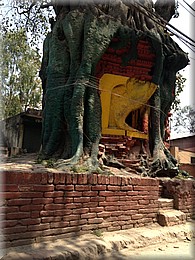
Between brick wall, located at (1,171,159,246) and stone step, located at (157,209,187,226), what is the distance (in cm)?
16

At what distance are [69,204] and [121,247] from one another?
106 cm

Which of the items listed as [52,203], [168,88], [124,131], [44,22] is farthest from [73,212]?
[44,22]

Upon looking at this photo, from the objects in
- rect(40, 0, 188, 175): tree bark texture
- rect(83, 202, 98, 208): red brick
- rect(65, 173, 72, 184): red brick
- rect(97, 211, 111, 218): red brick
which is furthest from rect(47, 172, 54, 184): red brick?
rect(40, 0, 188, 175): tree bark texture

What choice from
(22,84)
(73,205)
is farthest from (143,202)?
(22,84)

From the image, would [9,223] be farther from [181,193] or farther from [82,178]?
[181,193]

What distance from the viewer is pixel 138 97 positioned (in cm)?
822

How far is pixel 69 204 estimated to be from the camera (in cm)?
459

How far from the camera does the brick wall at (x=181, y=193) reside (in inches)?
263

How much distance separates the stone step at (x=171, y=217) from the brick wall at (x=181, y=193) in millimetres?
215

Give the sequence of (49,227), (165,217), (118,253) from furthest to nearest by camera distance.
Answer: (165,217)
(118,253)
(49,227)

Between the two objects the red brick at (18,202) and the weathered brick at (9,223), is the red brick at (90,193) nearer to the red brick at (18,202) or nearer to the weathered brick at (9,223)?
the red brick at (18,202)

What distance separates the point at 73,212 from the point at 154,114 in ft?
14.5

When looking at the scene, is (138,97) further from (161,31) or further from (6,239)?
(6,239)

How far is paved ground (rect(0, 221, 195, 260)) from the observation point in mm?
3839
